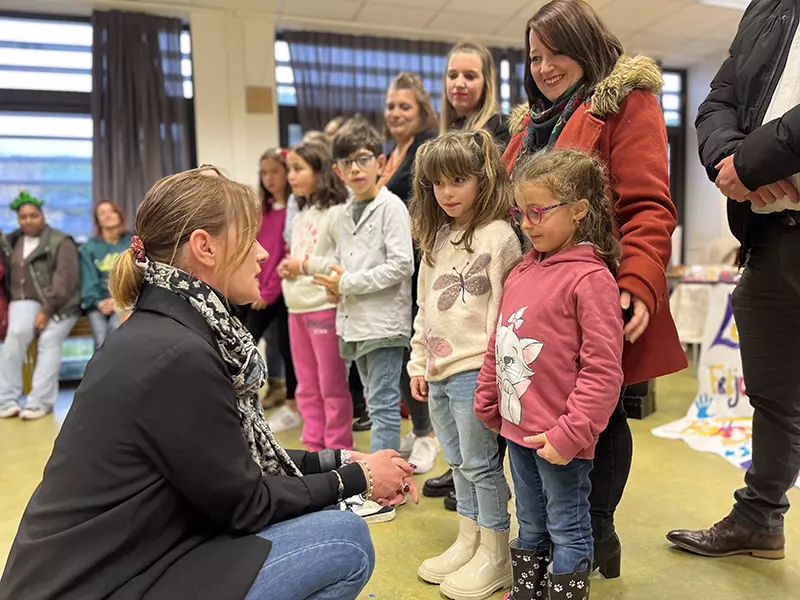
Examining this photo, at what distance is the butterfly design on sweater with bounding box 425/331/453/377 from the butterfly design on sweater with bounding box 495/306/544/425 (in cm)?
23

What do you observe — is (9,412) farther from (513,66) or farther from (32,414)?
(513,66)

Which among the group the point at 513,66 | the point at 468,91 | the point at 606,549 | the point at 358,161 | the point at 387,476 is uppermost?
the point at 513,66

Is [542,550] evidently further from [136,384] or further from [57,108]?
[57,108]

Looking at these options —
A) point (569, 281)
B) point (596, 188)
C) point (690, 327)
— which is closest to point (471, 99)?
point (596, 188)

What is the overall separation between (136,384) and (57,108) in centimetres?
446

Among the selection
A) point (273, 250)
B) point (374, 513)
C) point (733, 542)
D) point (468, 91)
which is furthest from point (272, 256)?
point (733, 542)

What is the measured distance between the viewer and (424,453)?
2.37 m

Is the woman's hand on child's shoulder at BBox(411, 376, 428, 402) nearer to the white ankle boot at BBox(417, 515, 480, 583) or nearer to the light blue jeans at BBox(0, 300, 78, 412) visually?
the white ankle boot at BBox(417, 515, 480, 583)

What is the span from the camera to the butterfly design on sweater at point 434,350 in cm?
152

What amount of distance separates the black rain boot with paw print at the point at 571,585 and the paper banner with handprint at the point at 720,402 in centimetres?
145

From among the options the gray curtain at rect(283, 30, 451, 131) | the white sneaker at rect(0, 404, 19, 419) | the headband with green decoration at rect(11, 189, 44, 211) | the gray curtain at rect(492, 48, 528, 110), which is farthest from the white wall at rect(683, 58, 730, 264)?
the white sneaker at rect(0, 404, 19, 419)

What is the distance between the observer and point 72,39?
4602 mm

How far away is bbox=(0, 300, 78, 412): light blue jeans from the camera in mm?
3523

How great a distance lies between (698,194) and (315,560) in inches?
243
